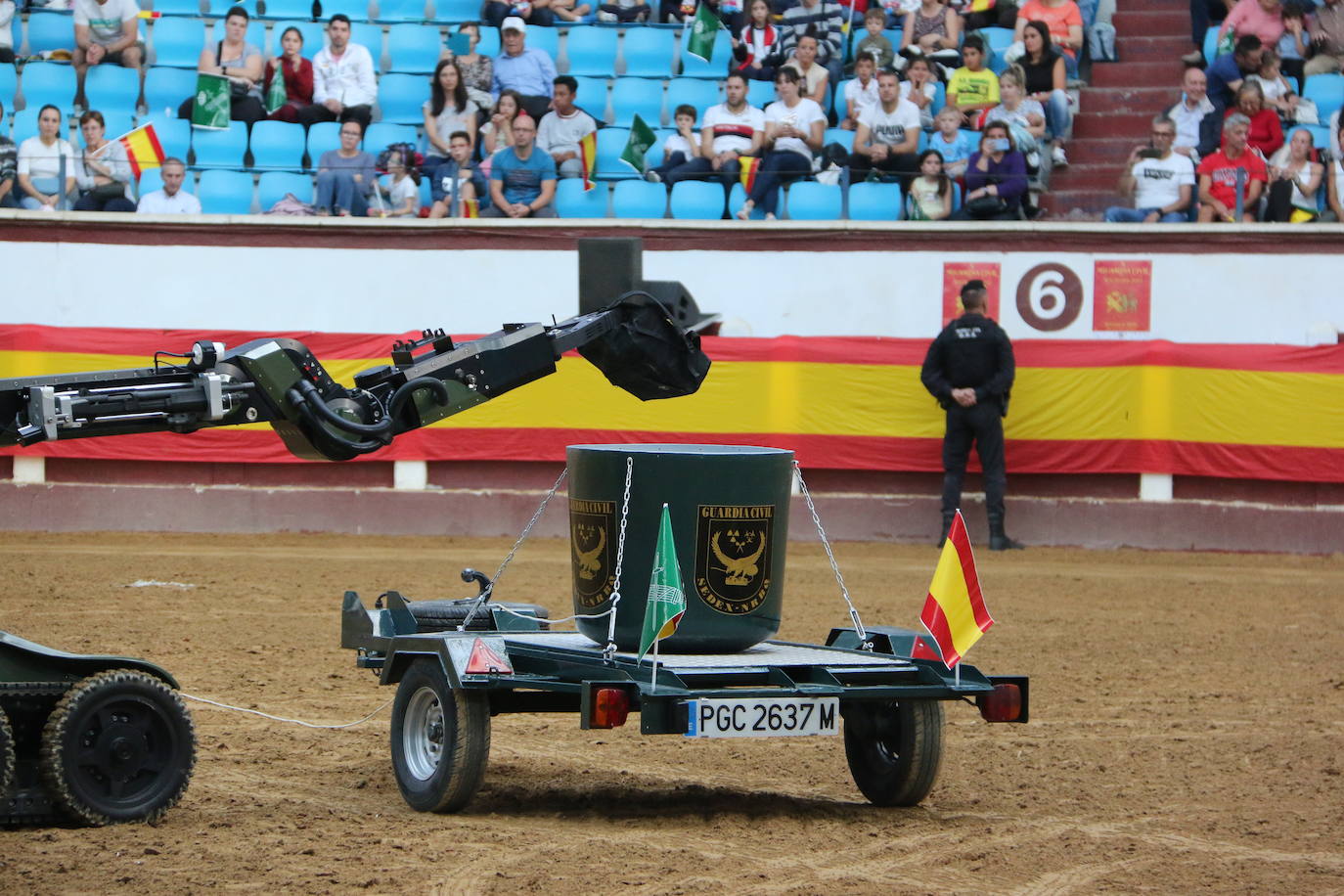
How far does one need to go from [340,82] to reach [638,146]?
3.72 m

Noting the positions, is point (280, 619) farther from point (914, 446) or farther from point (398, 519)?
point (914, 446)

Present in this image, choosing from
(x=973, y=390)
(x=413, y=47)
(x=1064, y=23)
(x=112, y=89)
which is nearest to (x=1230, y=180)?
(x=1064, y=23)

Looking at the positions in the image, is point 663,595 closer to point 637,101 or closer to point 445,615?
point 445,615

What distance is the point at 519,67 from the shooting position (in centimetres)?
2119

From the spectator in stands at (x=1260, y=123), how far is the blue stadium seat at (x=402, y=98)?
9.18m

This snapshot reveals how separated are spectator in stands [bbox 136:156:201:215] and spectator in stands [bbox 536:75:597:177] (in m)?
3.89

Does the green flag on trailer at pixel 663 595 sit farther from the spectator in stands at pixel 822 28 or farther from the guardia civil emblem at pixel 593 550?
the spectator in stands at pixel 822 28

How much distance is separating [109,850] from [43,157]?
46.6ft

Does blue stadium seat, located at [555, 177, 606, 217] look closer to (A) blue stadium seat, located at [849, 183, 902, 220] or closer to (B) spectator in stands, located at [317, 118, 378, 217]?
(B) spectator in stands, located at [317, 118, 378, 217]

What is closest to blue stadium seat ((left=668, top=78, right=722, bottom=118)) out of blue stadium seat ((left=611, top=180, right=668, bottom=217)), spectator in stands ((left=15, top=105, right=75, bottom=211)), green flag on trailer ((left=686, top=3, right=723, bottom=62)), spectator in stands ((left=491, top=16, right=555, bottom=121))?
green flag on trailer ((left=686, top=3, right=723, bottom=62))

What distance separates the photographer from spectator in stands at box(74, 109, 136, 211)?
19859 mm

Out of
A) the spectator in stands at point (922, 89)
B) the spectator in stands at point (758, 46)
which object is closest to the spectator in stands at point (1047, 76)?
the spectator in stands at point (922, 89)

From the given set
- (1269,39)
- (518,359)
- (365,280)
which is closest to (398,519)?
(365,280)

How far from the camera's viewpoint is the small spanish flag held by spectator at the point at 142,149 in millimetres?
20188
